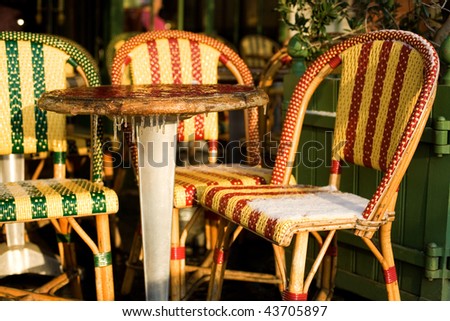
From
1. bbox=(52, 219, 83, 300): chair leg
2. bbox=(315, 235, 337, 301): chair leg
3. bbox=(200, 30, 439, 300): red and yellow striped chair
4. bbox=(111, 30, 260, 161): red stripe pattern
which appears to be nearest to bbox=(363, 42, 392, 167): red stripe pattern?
bbox=(200, 30, 439, 300): red and yellow striped chair

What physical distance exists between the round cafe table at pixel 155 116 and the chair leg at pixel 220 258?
20cm

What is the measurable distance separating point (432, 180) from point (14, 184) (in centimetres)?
136

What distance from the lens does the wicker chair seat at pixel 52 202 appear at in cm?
235

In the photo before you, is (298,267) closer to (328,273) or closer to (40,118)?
(328,273)

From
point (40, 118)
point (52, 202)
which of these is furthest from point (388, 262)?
point (40, 118)

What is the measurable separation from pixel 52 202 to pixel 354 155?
3.13 feet

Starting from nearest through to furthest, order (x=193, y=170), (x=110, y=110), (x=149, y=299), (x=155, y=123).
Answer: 1. (x=110, y=110)
2. (x=155, y=123)
3. (x=149, y=299)
4. (x=193, y=170)

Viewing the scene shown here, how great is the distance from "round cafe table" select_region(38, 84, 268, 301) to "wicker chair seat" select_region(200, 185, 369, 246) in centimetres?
18

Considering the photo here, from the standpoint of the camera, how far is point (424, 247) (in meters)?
2.69

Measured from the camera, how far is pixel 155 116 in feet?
7.76

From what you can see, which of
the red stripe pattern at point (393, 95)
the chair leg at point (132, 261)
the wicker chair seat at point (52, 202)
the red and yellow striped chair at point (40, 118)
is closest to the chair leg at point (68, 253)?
the red and yellow striped chair at point (40, 118)

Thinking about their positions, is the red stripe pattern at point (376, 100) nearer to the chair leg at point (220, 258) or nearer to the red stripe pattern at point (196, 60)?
the chair leg at point (220, 258)

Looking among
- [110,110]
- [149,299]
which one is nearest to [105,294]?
[149,299]

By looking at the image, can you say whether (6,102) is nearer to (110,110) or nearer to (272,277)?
(110,110)
